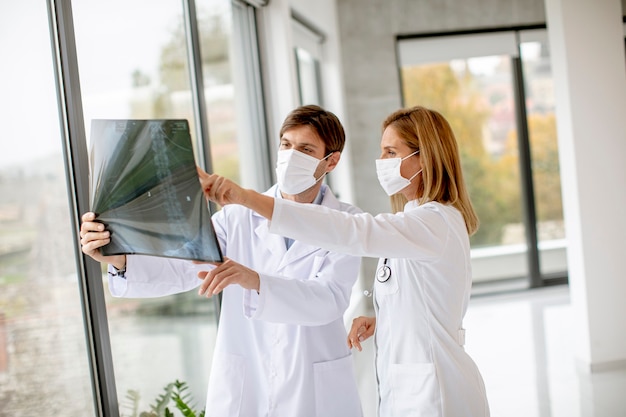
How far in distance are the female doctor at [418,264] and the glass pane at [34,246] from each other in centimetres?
84

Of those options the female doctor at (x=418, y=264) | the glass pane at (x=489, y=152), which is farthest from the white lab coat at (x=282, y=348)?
the glass pane at (x=489, y=152)

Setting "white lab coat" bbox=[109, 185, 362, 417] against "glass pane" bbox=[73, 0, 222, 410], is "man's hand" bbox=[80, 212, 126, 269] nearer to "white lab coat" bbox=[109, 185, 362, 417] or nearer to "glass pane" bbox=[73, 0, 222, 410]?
"white lab coat" bbox=[109, 185, 362, 417]

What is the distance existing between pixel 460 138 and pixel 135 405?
19.7 ft

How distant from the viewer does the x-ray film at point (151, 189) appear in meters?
1.33

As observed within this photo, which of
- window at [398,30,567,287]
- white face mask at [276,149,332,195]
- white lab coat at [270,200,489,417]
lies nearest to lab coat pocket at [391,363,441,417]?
white lab coat at [270,200,489,417]

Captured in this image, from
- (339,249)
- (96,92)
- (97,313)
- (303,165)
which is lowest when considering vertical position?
(97,313)

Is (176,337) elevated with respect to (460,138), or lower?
lower

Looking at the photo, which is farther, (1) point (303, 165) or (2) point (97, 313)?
(2) point (97, 313)

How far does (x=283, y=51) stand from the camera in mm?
4406

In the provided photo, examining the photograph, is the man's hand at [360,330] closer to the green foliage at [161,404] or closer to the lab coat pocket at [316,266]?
the lab coat pocket at [316,266]

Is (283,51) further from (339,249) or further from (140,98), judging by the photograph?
(339,249)

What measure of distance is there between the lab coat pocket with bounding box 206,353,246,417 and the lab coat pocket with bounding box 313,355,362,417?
0.19 meters

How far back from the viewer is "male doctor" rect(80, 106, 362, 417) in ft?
5.40

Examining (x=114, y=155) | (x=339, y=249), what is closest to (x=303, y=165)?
(x=339, y=249)
